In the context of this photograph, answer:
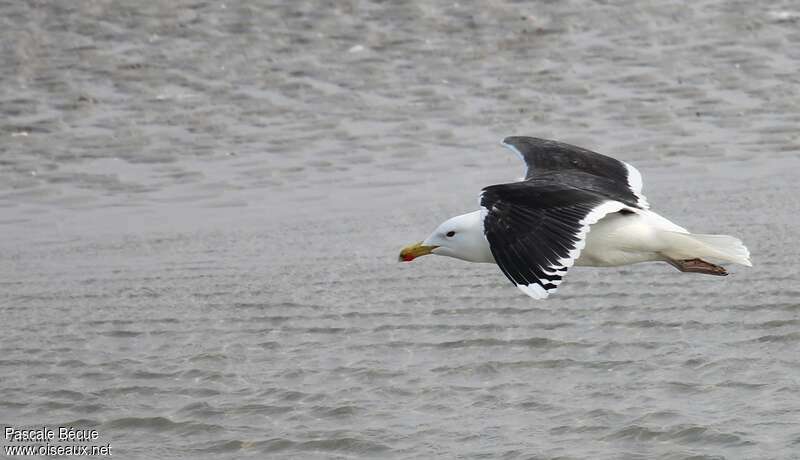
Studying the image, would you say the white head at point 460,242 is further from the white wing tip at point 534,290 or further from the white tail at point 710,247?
the white wing tip at point 534,290

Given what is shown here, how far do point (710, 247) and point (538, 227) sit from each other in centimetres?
108

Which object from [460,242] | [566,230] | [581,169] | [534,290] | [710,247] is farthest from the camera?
[581,169]

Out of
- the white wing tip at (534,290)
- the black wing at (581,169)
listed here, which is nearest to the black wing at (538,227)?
the white wing tip at (534,290)

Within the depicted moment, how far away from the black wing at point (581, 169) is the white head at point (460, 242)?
620mm

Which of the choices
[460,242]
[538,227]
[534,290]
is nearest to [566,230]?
[538,227]

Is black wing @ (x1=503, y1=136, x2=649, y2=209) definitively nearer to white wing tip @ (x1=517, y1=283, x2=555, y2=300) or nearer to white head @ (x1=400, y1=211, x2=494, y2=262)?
white head @ (x1=400, y1=211, x2=494, y2=262)

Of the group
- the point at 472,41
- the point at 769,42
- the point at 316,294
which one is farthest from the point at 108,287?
the point at 769,42

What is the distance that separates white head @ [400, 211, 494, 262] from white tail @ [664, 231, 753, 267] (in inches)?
39.1

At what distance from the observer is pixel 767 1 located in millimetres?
17500

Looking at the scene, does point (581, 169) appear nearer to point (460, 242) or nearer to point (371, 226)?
point (460, 242)

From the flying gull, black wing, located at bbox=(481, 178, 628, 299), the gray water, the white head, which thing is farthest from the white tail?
the gray water

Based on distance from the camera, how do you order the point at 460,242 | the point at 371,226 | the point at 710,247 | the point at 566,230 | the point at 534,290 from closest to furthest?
1. the point at 534,290
2. the point at 566,230
3. the point at 710,247
4. the point at 460,242
5. the point at 371,226

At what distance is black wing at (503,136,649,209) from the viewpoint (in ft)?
28.6

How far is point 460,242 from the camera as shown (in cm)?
843
